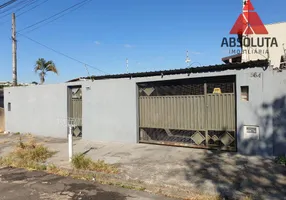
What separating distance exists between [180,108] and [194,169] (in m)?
2.85

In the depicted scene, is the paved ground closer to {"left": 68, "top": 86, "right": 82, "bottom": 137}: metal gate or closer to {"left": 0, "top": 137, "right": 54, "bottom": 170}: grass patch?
{"left": 0, "top": 137, "right": 54, "bottom": 170}: grass patch

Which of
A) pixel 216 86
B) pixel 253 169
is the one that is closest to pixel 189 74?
pixel 216 86

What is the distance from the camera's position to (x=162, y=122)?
903 centimetres

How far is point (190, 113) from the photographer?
8.38m

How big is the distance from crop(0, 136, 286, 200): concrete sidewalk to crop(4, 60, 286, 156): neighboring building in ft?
1.83

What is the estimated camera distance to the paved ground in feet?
15.9

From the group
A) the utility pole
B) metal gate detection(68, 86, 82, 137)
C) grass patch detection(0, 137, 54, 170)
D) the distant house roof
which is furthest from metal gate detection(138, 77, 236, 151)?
the utility pole

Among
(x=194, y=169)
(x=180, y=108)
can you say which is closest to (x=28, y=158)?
(x=194, y=169)

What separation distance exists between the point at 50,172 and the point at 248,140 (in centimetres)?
563

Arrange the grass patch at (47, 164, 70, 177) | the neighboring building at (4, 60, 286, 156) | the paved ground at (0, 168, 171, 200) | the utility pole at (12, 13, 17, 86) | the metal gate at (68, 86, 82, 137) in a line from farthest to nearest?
1. the utility pole at (12, 13, 17, 86)
2. the metal gate at (68, 86, 82, 137)
3. the neighboring building at (4, 60, 286, 156)
4. the grass patch at (47, 164, 70, 177)
5. the paved ground at (0, 168, 171, 200)

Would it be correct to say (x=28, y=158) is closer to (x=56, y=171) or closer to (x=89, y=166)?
(x=56, y=171)

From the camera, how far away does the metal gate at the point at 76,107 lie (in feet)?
37.0

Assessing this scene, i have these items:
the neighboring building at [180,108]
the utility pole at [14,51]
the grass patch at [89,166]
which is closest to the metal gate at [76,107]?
the neighboring building at [180,108]

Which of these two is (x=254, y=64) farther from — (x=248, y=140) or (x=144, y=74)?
(x=144, y=74)
